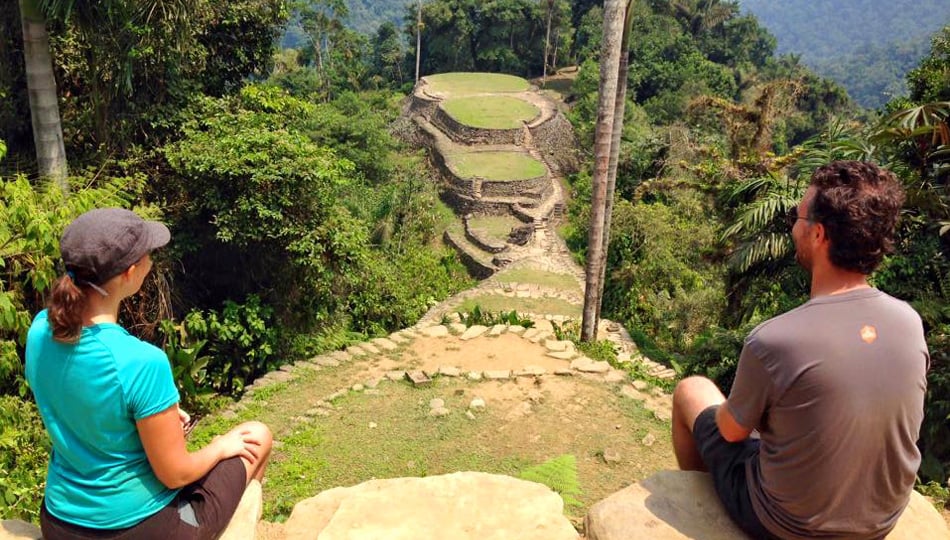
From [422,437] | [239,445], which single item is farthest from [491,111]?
[239,445]

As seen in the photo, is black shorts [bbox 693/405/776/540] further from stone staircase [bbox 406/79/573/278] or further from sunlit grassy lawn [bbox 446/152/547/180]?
sunlit grassy lawn [bbox 446/152/547/180]

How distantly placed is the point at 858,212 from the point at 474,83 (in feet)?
120

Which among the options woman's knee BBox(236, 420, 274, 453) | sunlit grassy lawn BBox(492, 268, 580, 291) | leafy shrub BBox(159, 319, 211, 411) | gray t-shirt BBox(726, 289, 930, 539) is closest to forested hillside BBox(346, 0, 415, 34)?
sunlit grassy lawn BBox(492, 268, 580, 291)

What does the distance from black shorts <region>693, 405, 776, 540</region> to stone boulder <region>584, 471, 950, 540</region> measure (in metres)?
0.07

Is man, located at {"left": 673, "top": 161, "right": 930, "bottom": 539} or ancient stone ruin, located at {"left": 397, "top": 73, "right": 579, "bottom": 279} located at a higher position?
man, located at {"left": 673, "top": 161, "right": 930, "bottom": 539}

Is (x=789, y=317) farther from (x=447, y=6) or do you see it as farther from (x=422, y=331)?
(x=447, y=6)

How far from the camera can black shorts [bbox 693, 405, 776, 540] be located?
2326mm

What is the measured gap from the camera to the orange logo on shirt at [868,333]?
1961 mm

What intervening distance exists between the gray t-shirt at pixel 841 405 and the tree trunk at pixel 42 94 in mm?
6765

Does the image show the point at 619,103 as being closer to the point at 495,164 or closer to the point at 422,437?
the point at 422,437

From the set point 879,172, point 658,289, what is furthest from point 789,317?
point 658,289

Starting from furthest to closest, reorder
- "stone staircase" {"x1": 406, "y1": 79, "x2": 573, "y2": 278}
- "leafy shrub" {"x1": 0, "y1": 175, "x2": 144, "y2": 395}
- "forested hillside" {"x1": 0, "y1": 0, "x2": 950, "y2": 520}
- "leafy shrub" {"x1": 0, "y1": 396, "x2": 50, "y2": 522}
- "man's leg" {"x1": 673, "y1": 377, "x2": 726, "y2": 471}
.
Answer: "stone staircase" {"x1": 406, "y1": 79, "x2": 573, "y2": 278} < "forested hillside" {"x1": 0, "y1": 0, "x2": 950, "y2": 520} < "leafy shrub" {"x1": 0, "y1": 175, "x2": 144, "y2": 395} < "leafy shrub" {"x1": 0, "y1": 396, "x2": 50, "y2": 522} < "man's leg" {"x1": 673, "y1": 377, "x2": 726, "y2": 471}

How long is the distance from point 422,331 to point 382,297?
2.97 m

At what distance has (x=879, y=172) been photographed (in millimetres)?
2020
